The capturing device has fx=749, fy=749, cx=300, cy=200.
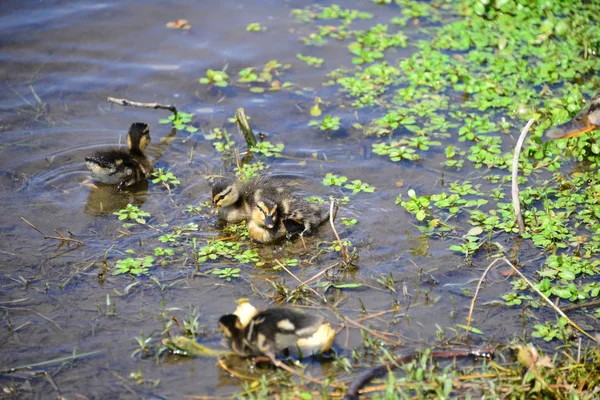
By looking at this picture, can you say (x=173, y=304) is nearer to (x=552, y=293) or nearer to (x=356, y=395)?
(x=356, y=395)

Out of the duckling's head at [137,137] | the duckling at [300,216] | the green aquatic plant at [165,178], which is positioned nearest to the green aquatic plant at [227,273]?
the duckling at [300,216]

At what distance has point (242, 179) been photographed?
5.79 m

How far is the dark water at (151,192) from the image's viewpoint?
3.99m

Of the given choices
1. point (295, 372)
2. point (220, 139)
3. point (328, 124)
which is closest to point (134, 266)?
point (295, 372)

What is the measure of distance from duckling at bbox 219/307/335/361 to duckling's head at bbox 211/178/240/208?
1475 millimetres

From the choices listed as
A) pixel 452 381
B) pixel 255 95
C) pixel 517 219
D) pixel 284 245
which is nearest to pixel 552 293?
pixel 517 219

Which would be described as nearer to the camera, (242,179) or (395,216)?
(395,216)

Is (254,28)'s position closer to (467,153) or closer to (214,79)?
(214,79)

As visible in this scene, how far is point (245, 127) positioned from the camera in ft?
19.9

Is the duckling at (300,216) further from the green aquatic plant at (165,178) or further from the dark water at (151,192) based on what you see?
the green aquatic plant at (165,178)

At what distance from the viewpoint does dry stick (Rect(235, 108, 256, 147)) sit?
6.06 meters

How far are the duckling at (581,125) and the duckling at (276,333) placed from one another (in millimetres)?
2632

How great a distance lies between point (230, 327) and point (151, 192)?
7.24ft

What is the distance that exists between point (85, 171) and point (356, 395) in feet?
10.9
